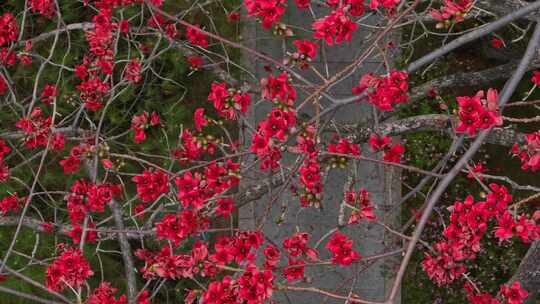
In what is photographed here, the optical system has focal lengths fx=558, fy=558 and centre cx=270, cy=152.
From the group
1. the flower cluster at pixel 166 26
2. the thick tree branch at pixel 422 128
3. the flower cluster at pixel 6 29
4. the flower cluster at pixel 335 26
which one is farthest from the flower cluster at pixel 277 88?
the flower cluster at pixel 6 29

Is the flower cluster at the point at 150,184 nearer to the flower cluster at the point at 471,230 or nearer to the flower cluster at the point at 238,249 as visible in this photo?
the flower cluster at the point at 238,249

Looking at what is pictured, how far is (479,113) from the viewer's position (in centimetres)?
196

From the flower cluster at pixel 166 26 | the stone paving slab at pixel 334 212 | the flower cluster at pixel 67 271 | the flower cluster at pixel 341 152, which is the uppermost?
the flower cluster at pixel 166 26

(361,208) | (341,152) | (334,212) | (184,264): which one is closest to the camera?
(184,264)

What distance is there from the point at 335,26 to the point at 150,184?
3.63 ft

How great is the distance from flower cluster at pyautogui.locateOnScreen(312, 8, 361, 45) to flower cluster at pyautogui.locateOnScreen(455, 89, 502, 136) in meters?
0.51

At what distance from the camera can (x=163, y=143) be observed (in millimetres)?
4711

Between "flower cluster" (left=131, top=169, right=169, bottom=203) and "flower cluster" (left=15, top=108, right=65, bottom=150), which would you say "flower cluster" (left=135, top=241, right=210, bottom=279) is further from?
"flower cluster" (left=15, top=108, right=65, bottom=150)

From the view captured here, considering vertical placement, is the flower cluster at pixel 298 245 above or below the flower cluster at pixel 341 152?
below

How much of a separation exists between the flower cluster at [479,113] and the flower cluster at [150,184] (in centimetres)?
133

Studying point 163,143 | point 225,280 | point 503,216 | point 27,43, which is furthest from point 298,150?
point 163,143

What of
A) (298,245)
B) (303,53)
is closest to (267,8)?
(303,53)

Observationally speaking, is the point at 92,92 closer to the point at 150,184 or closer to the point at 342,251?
the point at 150,184

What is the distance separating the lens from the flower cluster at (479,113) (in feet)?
6.42
